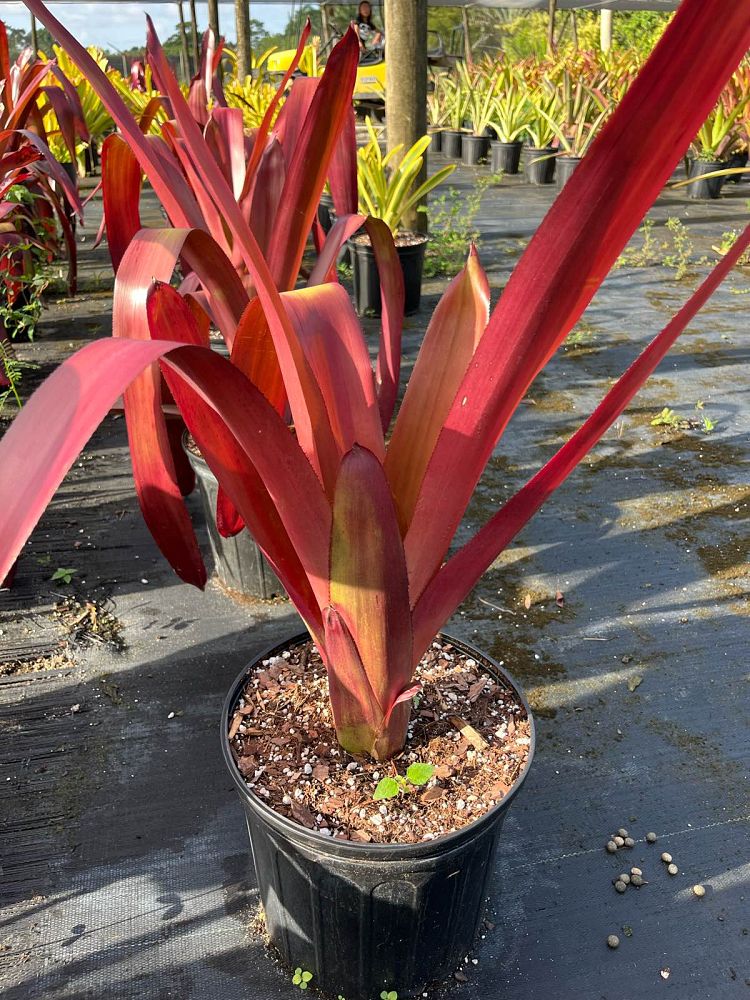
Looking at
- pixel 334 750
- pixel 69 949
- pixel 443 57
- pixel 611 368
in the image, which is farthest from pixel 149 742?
pixel 443 57

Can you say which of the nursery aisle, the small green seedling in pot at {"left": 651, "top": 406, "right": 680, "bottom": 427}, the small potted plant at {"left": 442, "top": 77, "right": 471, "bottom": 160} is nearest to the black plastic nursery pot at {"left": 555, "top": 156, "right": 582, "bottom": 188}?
the small potted plant at {"left": 442, "top": 77, "right": 471, "bottom": 160}

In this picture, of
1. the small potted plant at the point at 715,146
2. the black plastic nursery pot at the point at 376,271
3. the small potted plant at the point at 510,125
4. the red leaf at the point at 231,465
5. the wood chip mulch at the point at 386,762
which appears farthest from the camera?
the small potted plant at the point at 510,125

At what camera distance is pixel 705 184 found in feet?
22.4

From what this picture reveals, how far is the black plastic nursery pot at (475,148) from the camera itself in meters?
8.59

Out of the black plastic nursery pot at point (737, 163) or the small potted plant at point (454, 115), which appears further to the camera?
the small potted plant at point (454, 115)

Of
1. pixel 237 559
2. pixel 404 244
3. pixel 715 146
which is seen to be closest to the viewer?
pixel 237 559

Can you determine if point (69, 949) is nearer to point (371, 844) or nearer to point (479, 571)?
point (371, 844)

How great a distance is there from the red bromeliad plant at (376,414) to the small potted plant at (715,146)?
6.78 m

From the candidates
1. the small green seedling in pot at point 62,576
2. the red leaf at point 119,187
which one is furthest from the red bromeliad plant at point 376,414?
the small green seedling in pot at point 62,576

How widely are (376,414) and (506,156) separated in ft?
26.1

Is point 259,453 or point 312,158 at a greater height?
point 312,158

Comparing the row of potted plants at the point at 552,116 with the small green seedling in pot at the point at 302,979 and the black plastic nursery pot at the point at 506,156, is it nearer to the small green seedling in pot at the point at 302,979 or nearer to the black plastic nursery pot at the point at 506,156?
the black plastic nursery pot at the point at 506,156

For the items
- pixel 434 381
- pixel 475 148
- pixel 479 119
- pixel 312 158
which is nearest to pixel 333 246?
pixel 312 158

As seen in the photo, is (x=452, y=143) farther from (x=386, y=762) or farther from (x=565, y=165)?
(x=386, y=762)
